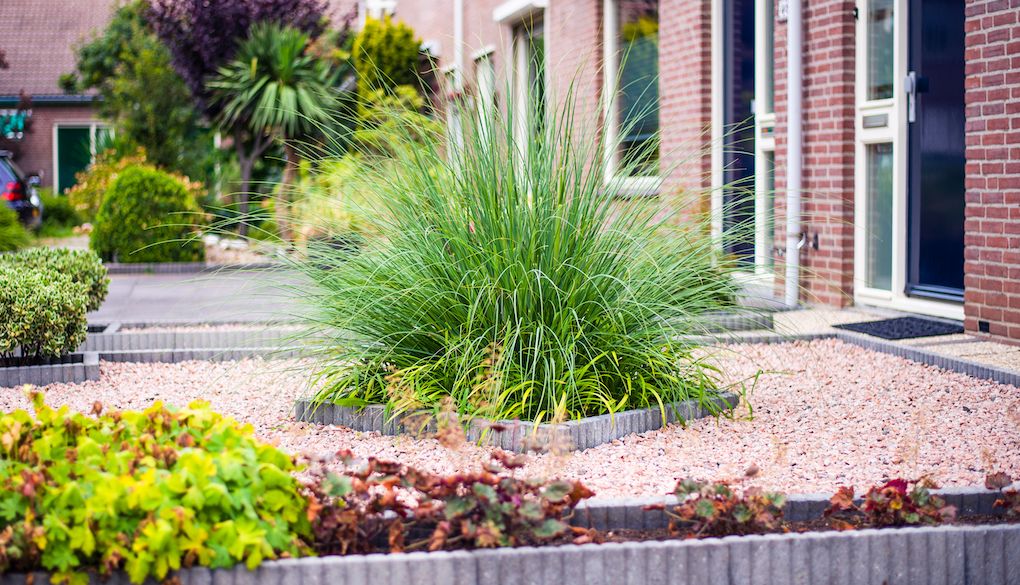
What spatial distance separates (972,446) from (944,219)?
3.16 meters

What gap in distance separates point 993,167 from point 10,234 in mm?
9332

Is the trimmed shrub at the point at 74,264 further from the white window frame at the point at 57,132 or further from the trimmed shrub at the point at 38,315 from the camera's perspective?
the white window frame at the point at 57,132

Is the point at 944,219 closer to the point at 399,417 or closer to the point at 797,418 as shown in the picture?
the point at 797,418

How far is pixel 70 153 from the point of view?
90.3 feet

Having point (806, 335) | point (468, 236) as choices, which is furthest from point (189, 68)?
point (468, 236)

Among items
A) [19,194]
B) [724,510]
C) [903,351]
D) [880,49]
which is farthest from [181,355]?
[19,194]

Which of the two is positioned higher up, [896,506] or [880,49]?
[880,49]

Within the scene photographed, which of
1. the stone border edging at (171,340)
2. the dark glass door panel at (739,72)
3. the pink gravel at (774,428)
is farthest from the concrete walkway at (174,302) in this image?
the dark glass door panel at (739,72)

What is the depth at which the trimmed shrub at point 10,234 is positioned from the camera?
11.5 metres

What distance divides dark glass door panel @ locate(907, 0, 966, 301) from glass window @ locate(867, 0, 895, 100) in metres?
0.21

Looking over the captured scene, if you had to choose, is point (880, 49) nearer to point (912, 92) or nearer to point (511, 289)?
point (912, 92)

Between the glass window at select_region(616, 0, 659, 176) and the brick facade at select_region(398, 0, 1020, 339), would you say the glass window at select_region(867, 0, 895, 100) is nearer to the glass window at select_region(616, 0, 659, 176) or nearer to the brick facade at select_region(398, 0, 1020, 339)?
the brick facade at select_region(398, 0, 1020, 339)

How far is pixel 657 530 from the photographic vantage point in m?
2.70

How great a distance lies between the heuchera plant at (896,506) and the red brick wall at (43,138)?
2692 cm
